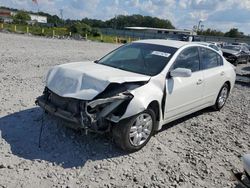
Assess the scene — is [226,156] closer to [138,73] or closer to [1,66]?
[138,73]

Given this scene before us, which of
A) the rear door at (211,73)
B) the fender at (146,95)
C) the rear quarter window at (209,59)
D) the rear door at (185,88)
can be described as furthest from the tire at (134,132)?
the rear quarter window at (209,59)

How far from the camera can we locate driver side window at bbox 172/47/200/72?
206 inches

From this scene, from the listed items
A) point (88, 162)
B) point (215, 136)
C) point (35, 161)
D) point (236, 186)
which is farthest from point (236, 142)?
point (35, 161)

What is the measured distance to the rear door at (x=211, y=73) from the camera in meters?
6.04

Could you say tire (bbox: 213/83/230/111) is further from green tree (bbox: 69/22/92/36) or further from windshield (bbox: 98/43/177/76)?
green tree (bbox: 69/22/92/36)

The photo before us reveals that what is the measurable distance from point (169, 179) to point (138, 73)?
1.78 m

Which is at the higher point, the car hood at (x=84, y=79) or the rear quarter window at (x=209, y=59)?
the rear quarter window at (x=209, y=59)

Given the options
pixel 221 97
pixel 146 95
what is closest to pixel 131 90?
pixel 146 95

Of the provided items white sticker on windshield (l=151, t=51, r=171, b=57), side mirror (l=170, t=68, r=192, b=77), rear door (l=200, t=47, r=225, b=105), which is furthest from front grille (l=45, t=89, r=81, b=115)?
rear door (l=200, t=47, r=225, b=105)

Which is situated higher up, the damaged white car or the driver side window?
the driver side window

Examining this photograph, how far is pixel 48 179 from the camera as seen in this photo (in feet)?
11.8

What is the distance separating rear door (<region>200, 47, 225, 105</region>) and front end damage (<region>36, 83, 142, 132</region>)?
2429 mm

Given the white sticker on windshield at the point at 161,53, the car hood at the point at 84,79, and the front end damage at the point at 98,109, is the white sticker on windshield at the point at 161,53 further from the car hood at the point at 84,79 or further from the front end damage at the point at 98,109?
the front end damage at the point at 98,109

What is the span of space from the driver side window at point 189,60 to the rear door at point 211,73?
0.23 meters
